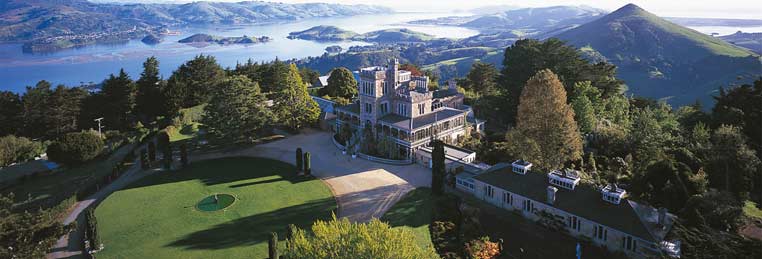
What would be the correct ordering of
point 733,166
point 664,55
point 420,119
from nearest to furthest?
point 733,166, point 420,119, point 664,55

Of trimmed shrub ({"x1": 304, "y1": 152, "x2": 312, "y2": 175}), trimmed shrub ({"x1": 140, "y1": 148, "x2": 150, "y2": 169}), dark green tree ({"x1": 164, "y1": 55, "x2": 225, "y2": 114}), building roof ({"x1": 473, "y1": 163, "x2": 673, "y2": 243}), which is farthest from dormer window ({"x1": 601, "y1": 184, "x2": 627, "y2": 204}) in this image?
dark green tree ({"x1": 164, "y1": 55, "x2": 225, "y2": 114})

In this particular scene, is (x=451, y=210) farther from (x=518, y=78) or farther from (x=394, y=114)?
(x=518, y=78)

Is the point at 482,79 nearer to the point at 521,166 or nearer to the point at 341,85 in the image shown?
the point at 341,85

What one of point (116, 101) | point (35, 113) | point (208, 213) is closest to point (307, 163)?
point (208, 213)

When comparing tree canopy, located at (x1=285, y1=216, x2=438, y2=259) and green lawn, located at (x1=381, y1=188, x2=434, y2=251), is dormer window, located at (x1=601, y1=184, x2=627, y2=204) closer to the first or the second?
green lawn, located at (x1=381, y1=188, x2=434, y2=251)

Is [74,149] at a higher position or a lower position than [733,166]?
lower

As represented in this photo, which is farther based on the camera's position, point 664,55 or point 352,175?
point 664,55
